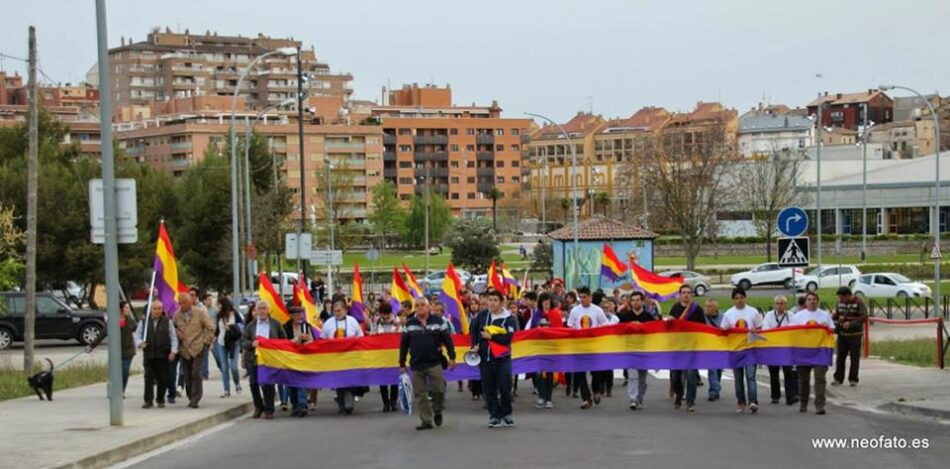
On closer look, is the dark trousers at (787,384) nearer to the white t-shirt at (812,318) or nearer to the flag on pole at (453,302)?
the white t-shirt at (812,318)

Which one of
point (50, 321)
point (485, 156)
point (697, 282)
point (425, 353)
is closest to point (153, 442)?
point (425, 353)

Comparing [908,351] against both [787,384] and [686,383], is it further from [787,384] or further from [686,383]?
[686,383]

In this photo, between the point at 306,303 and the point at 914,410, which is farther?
the point at 306,303

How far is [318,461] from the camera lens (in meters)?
13.8

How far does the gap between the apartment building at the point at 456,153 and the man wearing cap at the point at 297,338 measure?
13797 centimetres

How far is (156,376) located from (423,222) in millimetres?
104687

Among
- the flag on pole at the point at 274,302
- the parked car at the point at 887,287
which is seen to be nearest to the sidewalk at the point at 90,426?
the flag on pole at the point at 274,302

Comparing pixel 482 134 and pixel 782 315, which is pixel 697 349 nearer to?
pixel 782 315

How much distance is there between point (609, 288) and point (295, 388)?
3929cm

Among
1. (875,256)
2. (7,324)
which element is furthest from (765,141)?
(7,324)

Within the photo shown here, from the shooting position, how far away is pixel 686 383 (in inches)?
749

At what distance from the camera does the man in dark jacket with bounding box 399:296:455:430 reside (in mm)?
16578

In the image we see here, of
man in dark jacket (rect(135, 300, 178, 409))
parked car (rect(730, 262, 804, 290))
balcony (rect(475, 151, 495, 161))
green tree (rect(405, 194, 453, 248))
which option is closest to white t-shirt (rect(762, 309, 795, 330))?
man in dark jacket (rect(135, 300, 178, 409))

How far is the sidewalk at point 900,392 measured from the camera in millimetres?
17891
